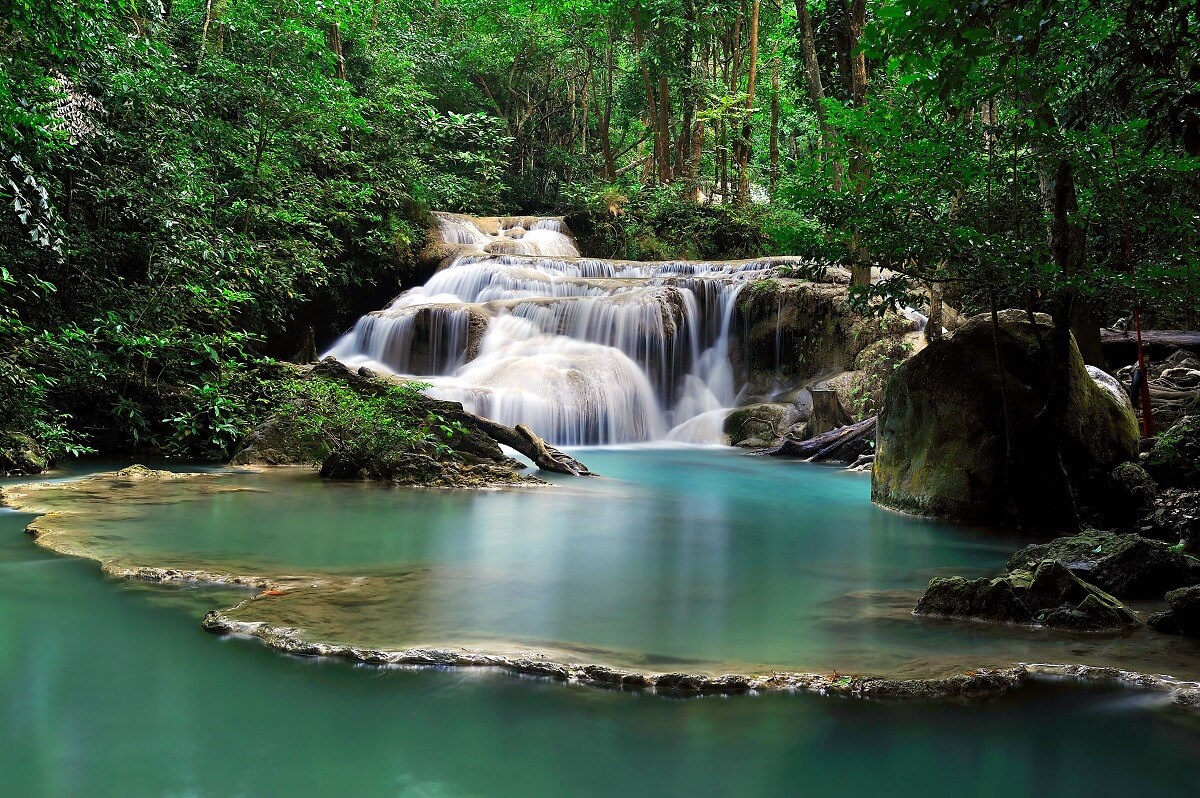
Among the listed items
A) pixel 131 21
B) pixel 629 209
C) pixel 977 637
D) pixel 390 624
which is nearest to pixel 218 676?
pixel 390 624

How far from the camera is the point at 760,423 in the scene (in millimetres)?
14523

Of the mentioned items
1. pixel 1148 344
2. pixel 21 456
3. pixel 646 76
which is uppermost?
pixel 646 76

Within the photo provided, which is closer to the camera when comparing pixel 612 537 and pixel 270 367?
pixel 612 537

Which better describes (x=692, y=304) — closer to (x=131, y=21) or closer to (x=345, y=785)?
(x=131, y=21)

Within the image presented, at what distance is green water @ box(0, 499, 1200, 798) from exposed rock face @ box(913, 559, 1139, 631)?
849mm

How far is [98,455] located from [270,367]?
2163 millimetres

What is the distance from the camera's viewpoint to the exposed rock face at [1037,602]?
3.82 m

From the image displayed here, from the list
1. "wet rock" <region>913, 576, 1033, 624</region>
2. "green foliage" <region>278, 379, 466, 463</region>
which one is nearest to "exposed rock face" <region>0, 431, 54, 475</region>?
"green foliage" <region>278, 379, 466, 463</region>

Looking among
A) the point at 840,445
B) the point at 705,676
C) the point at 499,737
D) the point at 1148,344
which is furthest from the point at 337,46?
the point at 499,737

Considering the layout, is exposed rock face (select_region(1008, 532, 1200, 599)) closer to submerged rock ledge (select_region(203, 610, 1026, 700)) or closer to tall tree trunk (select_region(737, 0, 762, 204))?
submerged rock ledge (select_region(203, 610, 1026, 700))

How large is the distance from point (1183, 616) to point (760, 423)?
35.6 ft

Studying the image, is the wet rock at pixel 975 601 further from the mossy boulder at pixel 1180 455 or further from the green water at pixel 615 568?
the mossy boulder at pixel 1180 455

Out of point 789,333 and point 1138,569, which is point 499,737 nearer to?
point 1138,569

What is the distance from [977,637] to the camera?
3.67 meters
